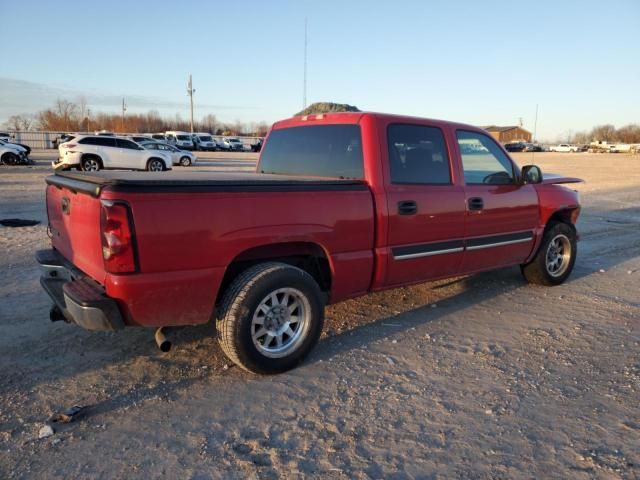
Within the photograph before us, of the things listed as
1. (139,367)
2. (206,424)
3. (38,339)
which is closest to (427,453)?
(206,424)

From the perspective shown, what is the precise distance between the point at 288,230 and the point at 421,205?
139 centimetres

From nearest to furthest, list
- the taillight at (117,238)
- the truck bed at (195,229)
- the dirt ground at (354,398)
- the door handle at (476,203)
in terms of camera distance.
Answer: the dirt ground at (354,398)
the taillight at (117,238)
the truck bed at (195,229)
the door handle at (476,203)

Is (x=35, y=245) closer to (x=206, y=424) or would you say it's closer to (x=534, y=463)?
(x=206, y=424)

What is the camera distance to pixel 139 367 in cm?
386

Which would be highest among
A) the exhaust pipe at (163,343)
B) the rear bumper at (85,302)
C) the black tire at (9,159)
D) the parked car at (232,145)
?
the parked car at (232,145)

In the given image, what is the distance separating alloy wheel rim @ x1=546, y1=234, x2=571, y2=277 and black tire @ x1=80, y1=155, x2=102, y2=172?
2015 cm

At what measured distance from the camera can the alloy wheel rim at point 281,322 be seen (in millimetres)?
3707

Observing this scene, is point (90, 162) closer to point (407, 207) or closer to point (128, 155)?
point (128, 155)

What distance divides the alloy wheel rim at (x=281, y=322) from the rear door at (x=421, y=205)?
0.92m

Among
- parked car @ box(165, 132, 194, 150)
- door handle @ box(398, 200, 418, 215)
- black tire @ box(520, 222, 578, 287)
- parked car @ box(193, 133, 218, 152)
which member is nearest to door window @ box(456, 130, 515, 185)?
door handle @ box(398, 200, 418, 215)

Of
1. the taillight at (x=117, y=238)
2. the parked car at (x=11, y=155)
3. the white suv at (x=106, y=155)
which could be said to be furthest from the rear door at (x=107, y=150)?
the taillight at (x=117, y=238)

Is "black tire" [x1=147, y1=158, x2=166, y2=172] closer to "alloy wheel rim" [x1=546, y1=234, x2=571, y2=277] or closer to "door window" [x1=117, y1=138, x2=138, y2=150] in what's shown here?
"door window" [x1=117, y1=138, x2=138, y2=150]

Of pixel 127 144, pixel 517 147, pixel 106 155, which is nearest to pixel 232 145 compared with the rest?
pixel 127 144

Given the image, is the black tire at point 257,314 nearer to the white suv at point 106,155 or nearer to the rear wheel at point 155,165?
the white suv at point 106,155
